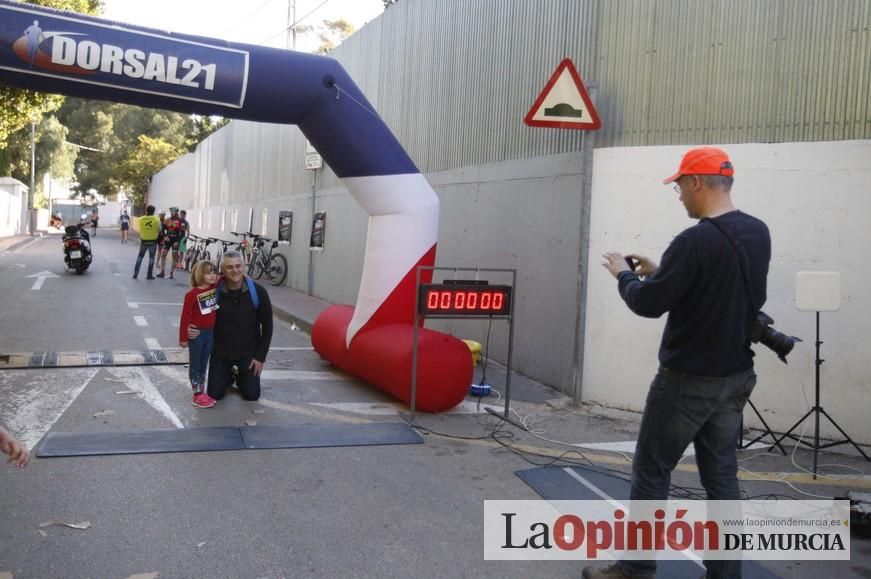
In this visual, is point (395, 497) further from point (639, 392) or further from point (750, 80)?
point (750, 80)

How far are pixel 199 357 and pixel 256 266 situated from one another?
15.2 meters

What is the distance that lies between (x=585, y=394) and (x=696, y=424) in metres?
4.34

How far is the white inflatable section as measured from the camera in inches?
318

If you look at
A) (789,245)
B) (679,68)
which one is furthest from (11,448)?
(679,68)

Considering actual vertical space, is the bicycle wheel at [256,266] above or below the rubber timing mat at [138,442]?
above

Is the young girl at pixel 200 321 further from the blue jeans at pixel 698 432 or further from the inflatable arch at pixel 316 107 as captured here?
the blue jeans at pixel 698 432

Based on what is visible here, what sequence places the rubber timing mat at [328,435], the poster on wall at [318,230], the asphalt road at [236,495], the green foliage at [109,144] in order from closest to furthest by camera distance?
the asphalt road at [236,495], the rubber timing mat at [328,435], the poster on wall at [318,230], the green foliage at [109,144]

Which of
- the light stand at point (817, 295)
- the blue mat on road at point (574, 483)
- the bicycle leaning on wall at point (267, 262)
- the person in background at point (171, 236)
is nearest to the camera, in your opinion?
the blue mat on road at point (574, 483)

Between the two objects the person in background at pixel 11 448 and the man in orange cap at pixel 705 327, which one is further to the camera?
the man in orange cap at pixel 705 327

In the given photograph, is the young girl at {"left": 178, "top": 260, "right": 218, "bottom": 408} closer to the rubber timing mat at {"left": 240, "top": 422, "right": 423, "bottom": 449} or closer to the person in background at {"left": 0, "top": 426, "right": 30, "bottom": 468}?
the rubber timing mat at {"left": 240, "top": 422, "right": 423, "bottom": 449}

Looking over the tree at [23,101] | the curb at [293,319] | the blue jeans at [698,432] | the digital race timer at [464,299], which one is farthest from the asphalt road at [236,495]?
the tree at [23,101]

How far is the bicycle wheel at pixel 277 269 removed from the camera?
20688 millimetres

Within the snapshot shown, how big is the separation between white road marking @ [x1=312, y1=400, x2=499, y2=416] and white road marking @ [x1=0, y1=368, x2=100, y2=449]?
2.40m

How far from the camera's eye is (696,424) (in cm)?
344
